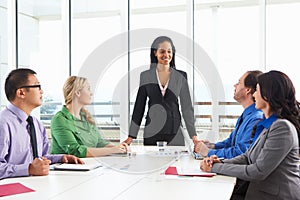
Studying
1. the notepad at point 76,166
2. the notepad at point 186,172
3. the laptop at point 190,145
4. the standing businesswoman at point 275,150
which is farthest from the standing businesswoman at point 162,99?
the standing businesswoman at point 275,150

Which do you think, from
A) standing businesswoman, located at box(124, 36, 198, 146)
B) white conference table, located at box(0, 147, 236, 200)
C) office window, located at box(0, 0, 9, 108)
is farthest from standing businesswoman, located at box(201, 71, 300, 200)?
office window, located at box(0, 0, 9, 108)

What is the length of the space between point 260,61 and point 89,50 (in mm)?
2114

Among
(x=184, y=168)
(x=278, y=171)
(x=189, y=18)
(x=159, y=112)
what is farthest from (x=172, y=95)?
(x=189, y=18)

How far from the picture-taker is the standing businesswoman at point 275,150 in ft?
5.65

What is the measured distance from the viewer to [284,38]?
12.3 feet

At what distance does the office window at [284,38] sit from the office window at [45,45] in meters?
2.50

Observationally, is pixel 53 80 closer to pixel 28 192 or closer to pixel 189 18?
pixel 189 18

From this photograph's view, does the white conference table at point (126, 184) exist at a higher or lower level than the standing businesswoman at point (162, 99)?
lower

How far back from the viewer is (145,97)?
9.47 feet

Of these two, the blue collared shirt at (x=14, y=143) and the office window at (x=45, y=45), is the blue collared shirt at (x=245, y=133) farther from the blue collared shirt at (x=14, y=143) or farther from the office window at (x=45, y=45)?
the office window at (x=45, y=45)

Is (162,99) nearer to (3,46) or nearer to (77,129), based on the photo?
(77,129)

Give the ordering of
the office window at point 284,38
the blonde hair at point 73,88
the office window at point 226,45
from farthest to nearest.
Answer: the office window at point 226,45 → the office window at point 284,38 → the blonde hair at point 73,88

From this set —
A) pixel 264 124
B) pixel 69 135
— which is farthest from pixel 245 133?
pixel 69 135

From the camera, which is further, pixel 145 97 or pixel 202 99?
pixel 202 99
